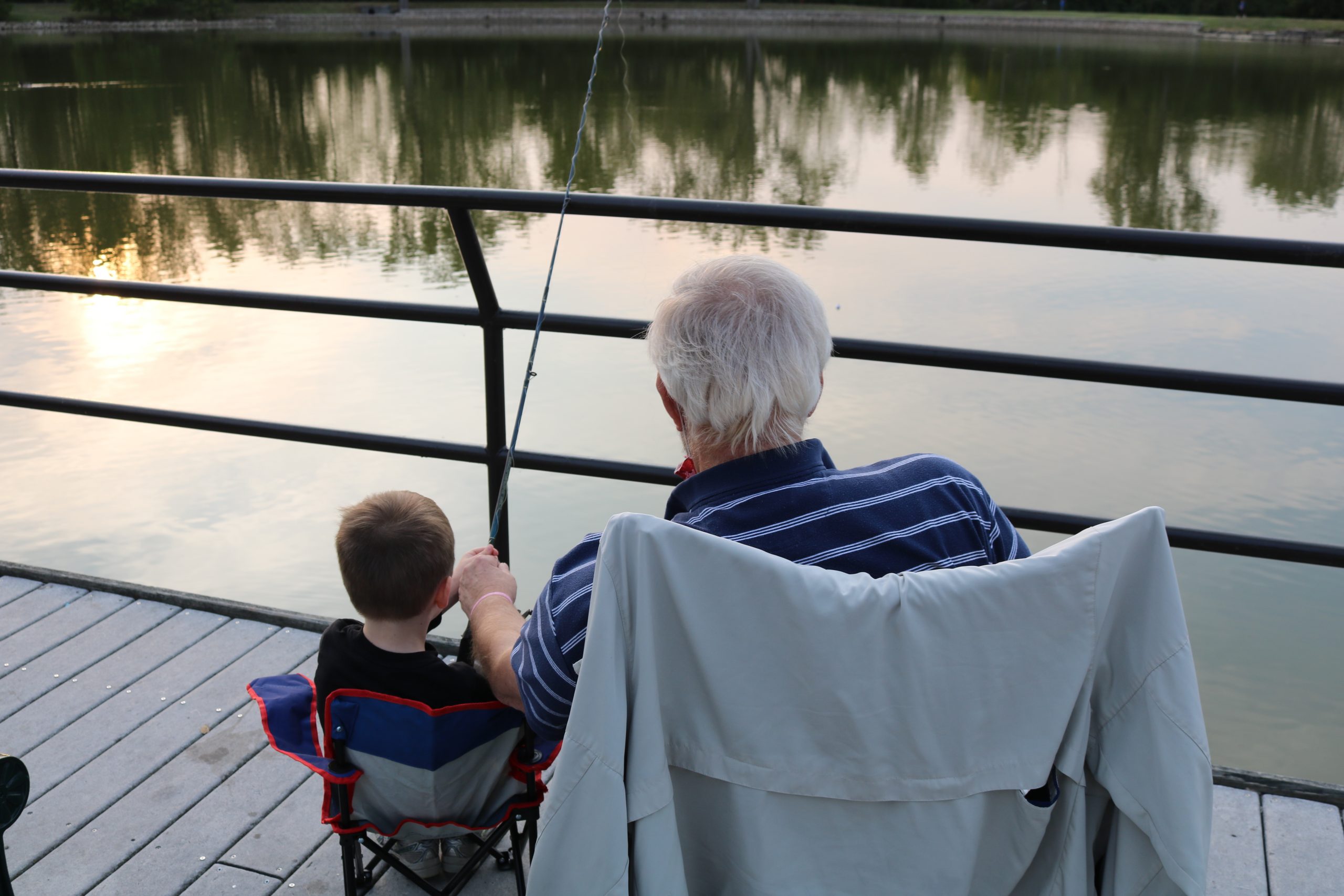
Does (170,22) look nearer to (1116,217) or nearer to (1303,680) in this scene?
(1116,217)

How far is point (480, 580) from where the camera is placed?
1.40m

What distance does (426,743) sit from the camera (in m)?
1.37

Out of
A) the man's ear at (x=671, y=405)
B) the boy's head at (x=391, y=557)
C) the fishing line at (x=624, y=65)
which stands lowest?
the boy's head at (x=391, y=557)

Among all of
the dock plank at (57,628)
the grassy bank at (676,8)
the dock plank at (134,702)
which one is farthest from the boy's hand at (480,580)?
the grassy bank at (676,8)

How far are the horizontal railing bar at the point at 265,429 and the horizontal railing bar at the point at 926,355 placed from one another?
255 mm

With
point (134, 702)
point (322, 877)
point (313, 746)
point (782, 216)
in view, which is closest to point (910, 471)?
point (782, 216)

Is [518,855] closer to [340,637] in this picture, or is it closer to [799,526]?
[340,637]

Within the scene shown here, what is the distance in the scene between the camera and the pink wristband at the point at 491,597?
4.48ft

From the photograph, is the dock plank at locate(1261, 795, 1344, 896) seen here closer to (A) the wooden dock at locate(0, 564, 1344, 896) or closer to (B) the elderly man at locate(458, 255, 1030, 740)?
(A) the wooden dock at locate(0, 564, 1344, 896)

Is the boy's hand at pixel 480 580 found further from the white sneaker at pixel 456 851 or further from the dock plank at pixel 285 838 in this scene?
the dock plank at pixel 285 838

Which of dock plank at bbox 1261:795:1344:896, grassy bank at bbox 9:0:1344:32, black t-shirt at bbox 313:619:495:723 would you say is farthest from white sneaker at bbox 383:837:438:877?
grassy bank at bbox 9:0:1344:32

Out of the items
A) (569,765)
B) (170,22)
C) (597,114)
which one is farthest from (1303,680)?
(170,22)

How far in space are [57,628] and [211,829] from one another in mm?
886

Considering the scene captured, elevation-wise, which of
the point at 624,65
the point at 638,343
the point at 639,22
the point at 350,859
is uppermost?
the point at 639,22
